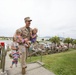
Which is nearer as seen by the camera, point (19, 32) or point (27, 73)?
point (19, 32)

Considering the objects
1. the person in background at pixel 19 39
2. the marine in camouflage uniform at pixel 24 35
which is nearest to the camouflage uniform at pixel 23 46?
the marine in camouflage uniform at pixel 24 35

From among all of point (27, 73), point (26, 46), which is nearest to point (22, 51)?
point (26, 46)

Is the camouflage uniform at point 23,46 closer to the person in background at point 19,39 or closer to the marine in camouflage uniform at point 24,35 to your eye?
the marine in camouflage uniform at point 24,35

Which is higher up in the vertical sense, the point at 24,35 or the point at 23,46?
the point at 24,35

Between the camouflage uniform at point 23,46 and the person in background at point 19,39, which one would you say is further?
the camouflage uniform at point 23,46

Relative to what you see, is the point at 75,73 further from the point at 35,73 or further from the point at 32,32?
the point at 32,32

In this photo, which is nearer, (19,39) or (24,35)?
(19,39)

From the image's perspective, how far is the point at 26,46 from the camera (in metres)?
4.38

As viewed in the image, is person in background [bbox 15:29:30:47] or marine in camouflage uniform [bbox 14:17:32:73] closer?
person in background [bbox 15:29:30:47]

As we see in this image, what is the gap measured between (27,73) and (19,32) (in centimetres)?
133

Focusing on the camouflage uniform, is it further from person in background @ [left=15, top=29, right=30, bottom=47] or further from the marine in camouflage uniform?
person in background @ [left=15, top=29, right=30, bottom=47]

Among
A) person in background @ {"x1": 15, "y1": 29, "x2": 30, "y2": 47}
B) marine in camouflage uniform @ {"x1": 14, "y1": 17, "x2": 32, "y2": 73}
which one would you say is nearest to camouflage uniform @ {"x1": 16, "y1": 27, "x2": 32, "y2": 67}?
marine in camouflage uniform @ {"x1": 14, "y1": 17, "x2": 32, "y2": 73}

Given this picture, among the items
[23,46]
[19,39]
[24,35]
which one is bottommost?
[23,46]

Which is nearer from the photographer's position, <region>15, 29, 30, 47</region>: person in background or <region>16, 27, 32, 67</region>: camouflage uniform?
<region>15, 29, 30, 47</region>: person in background
